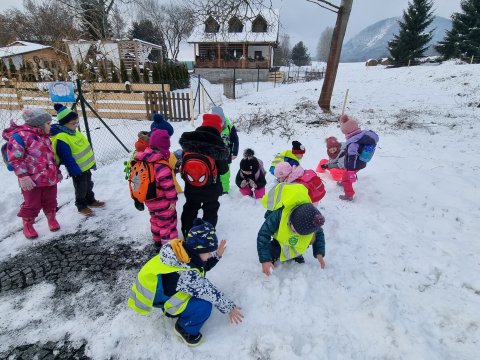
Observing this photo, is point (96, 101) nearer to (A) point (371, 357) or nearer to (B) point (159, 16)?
(A) point (371, 357)

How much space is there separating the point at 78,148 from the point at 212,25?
562 centimetres

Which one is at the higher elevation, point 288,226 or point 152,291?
point 288,226

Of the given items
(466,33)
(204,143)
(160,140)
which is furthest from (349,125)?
(466,33)

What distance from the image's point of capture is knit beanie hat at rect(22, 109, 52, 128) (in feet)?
10.6

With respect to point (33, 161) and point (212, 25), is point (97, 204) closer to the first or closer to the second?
point (33, 161)

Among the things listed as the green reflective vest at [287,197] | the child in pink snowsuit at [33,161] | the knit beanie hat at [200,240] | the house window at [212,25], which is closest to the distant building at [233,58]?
the house window at [212,25]

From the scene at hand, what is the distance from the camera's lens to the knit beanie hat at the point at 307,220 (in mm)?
2309

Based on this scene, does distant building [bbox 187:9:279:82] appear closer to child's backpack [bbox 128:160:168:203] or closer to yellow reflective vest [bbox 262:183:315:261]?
child's backpack [bbox 128:160:168:203]

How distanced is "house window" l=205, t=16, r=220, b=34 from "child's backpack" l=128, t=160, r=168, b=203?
5.88 m

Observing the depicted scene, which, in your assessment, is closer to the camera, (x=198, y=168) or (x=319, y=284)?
(x=319, y=284)

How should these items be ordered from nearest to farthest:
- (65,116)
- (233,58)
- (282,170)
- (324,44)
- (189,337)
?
(189,337) → (282,170) → (65,116) → (233,58) → (324,44)

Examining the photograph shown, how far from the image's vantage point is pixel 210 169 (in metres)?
2.96

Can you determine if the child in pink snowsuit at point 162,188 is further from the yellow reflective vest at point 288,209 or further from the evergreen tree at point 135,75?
the evergreen tree at point 135,75

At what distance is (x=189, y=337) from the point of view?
2197mm
